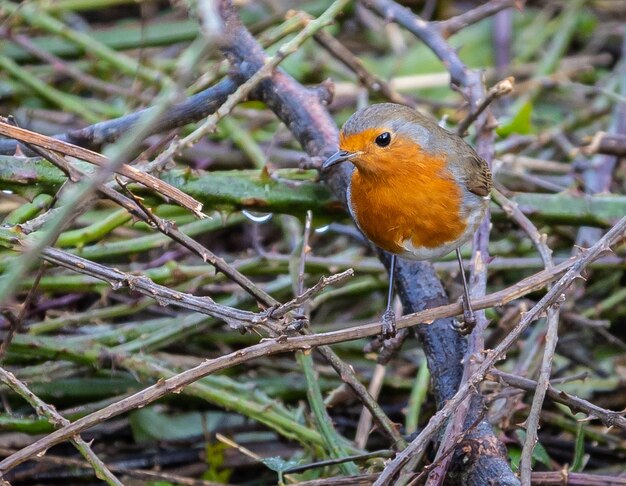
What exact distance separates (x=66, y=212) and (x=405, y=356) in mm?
2182

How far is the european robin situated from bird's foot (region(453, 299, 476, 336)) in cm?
21

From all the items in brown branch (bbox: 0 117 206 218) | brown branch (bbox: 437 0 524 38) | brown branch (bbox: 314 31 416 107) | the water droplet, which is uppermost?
brown branch (bbox: 437 0 524 38)

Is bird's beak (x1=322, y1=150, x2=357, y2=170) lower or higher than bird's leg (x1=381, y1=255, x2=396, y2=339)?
higher

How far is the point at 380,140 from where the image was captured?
2.47 meters

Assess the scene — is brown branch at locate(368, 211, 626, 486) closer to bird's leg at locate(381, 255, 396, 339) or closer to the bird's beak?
bird's leg at locate(381, 255, 396, 339)

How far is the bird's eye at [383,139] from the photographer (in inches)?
97.1

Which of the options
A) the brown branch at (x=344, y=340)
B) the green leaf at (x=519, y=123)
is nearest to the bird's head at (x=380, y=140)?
the brown branch at (x=344, y=340)

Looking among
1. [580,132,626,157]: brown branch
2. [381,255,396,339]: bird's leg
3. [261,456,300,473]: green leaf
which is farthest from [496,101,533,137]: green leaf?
[261,456,300,473]: green leaf

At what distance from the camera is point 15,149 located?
7.94 ft

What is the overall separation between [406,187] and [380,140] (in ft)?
0.51

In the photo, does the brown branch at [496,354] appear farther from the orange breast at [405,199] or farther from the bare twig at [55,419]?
the bare twig at [55,419]

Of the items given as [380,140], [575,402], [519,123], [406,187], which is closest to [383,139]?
[380,140]

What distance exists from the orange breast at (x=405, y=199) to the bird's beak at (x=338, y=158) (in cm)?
4

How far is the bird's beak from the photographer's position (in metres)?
2.38
